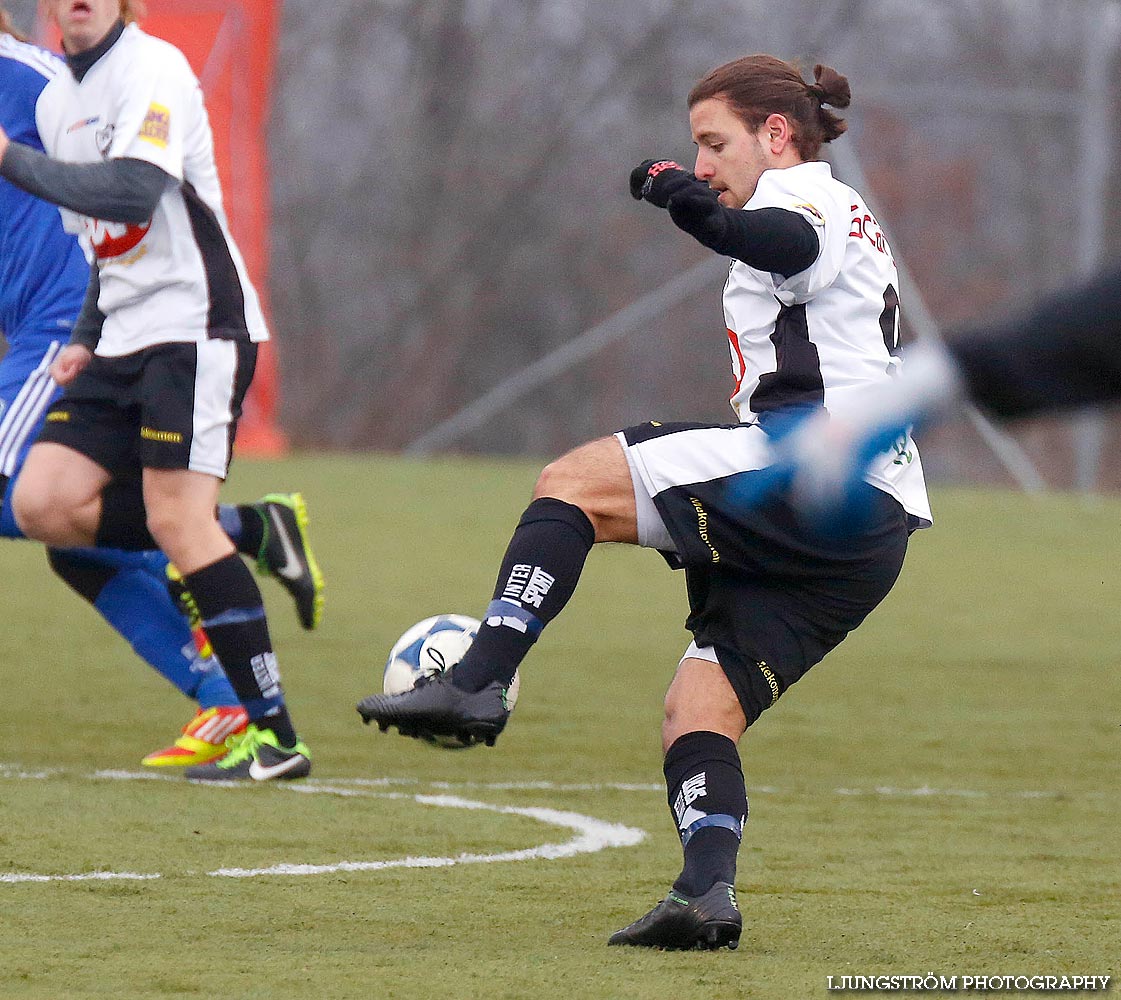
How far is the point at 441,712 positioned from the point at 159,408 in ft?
6.69

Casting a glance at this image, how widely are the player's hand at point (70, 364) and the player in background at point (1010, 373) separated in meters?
3.24

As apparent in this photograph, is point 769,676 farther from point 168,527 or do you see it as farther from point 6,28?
point 6,28

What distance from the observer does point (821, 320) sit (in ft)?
12.7

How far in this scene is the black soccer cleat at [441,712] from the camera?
3.50 meters

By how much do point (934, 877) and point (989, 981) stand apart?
106cm

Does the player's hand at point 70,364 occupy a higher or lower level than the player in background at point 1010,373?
higher

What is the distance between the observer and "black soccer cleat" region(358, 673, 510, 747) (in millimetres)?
3504

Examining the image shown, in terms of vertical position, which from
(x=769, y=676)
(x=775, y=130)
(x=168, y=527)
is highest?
(x=775, y=130)

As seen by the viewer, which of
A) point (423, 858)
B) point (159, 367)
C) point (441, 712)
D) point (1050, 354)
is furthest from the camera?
point (159, 367)

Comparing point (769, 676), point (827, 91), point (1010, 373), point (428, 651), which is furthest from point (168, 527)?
point (1010, 373)

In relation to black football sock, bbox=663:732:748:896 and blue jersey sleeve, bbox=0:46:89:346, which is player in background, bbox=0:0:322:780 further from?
black football sock, bbox=663:732:748:896

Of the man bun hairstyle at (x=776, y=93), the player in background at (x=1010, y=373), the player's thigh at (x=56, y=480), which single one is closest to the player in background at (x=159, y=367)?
the player's thigh at (x=56, y=480)

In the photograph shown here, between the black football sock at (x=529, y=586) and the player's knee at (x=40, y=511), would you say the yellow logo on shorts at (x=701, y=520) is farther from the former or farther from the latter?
the player's knee at (x=40, y=511)

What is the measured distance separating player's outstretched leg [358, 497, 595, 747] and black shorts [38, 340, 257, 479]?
1.81 m
